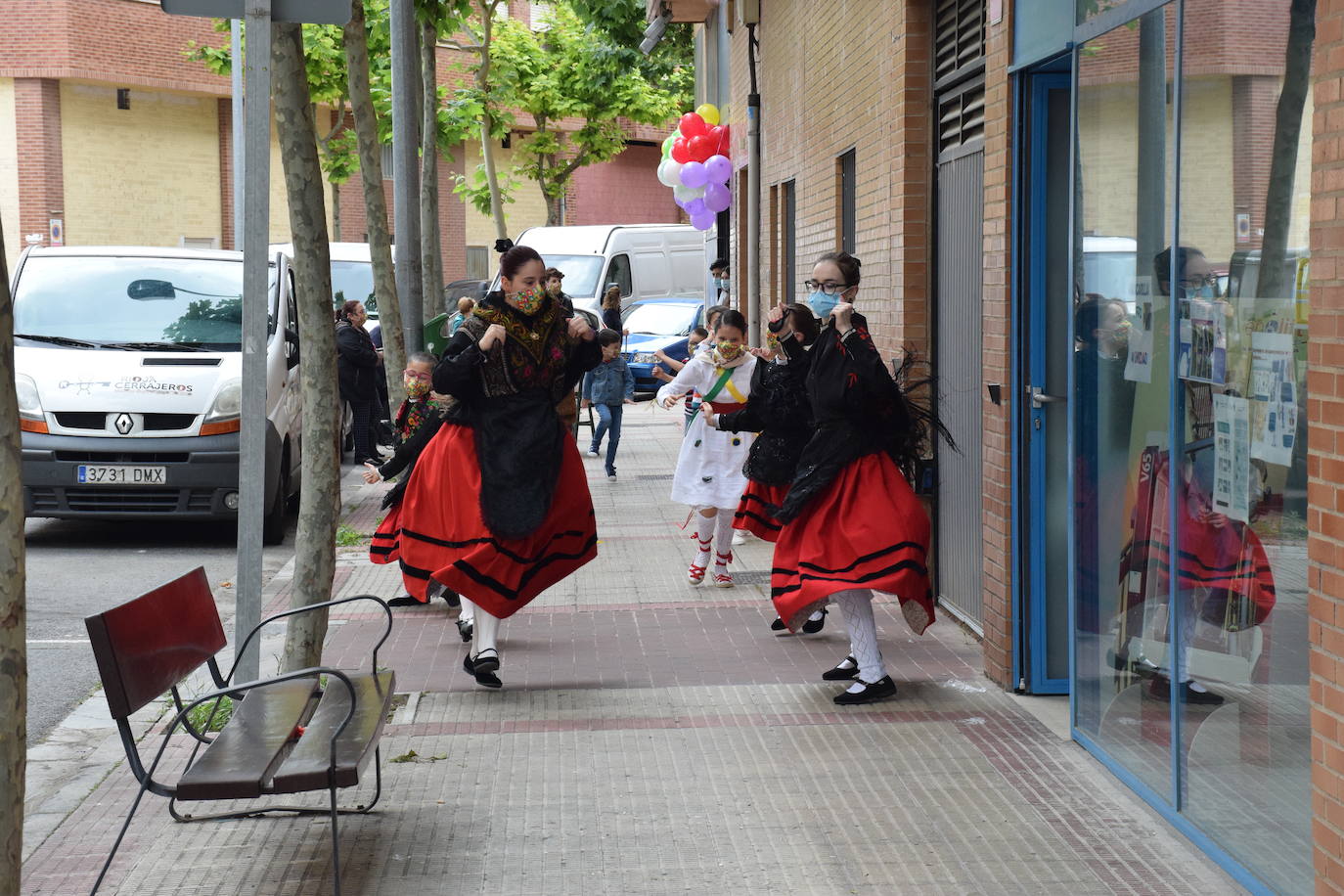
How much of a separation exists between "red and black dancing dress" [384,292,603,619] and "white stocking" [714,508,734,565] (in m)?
2.78

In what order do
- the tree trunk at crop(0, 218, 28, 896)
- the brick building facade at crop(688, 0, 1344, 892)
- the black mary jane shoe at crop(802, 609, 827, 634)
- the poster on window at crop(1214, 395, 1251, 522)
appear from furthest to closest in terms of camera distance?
the black mary jane shoe at crop(802, 609, 827, 634)
the poster on window at crop(1214, 395, 1251, 522)
the brick building facade at crop(688, 0, 1344, 892)
the tree trunk at crop(0, 218, 28, 896)

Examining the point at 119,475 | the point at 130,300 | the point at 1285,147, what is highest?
the point at 1285,147

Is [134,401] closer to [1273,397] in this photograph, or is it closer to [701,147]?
[701,147]

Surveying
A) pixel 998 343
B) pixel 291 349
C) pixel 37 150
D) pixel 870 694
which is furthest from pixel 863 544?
pixel 37 150

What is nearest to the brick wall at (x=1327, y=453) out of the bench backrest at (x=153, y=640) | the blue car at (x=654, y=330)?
the bench backrest at (x=153, y=640)

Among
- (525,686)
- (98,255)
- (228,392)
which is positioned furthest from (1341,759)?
(98,255)

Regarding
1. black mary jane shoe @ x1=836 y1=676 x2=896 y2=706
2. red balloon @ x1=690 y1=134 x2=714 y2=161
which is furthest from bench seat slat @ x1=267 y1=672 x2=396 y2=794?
red balloon @ x1=690 y1=134 x2=714 y2=161

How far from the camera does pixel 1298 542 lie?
161 inches

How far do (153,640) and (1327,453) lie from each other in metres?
3.20

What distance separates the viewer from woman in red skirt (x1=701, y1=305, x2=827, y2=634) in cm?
761

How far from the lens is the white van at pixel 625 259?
27109 millimetres

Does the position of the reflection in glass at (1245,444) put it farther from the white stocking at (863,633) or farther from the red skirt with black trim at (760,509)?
the red skirt with black trim at (760,509)

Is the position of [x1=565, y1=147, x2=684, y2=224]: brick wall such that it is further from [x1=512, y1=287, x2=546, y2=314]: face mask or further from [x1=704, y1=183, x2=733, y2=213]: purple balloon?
[x1=512, y1=287, x2=546, y2=314]: face mask

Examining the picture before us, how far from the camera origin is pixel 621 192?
Answer: 163 feet
